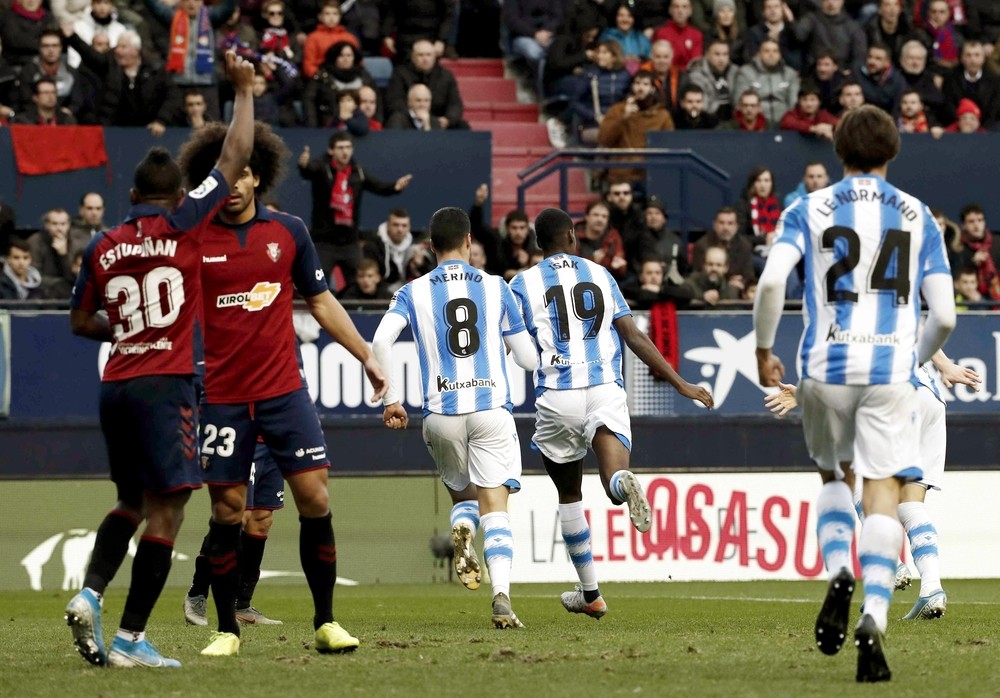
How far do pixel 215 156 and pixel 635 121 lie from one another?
11061 millimetres

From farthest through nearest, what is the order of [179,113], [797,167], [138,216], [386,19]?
1. [386,19]
2. [797,167]
3. [179,113]
4. [138,216]

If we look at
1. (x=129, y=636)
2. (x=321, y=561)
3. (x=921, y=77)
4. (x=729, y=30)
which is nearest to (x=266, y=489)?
(x=321, y=561)

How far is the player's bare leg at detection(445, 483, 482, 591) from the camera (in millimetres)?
8594

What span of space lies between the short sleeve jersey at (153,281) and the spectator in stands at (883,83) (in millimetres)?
13689

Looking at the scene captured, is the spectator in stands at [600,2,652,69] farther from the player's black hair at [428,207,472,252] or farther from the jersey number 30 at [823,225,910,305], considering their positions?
the jersey number 30 at [823,225,910,305]

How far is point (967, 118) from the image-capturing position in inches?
759

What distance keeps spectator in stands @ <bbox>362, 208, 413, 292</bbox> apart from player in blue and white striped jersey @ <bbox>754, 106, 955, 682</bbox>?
32.9 feet

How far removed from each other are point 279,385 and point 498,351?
2.24m

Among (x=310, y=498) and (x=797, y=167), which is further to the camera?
(x=797, y=167)

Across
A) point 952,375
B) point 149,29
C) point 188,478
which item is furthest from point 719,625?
point 149,29

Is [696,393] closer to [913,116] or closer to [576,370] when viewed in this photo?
[576,370]

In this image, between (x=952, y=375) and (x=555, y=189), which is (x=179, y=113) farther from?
(x=952, y=375)

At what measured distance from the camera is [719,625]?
30.2 feet

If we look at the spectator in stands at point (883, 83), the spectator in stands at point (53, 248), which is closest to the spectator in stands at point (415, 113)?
the spectator in stands at point (53, 248)
